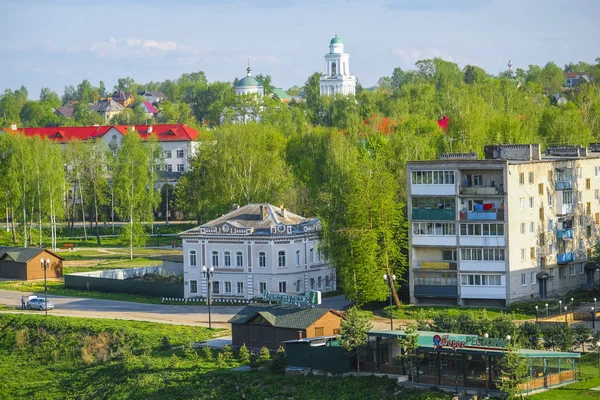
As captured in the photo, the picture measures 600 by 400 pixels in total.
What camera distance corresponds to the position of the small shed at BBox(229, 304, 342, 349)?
56.9 meters

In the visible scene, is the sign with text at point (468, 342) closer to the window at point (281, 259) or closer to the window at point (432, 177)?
the window at point (432, 177)

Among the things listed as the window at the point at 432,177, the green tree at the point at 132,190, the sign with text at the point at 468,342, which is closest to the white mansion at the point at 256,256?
the window at the point at 432,177

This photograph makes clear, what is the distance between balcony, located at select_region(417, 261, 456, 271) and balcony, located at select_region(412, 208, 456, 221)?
2.67m

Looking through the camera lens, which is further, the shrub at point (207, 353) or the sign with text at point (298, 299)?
the sign with text at point (298, 299)

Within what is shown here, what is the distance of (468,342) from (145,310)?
31233 millimetres

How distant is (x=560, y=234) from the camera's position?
7225 centimetres

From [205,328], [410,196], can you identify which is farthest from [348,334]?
[410,196]

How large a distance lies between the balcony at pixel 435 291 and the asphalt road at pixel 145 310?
4963 mm

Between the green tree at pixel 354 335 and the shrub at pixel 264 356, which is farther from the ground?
the green tree at pixel 354 335

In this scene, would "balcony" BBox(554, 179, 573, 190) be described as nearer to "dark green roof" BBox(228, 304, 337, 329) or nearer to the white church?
"dark green roof" BBox(228, 304, 337, 329)

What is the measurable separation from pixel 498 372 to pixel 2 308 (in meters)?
40.8

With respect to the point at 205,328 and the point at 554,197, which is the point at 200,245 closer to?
the point at 205,328

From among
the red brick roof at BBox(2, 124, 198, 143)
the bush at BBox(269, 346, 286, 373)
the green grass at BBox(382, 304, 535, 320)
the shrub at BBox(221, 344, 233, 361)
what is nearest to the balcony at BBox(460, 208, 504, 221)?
the green grass at BBox(382, 304, 535, 320)

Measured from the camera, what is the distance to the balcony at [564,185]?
72500 millimetres
